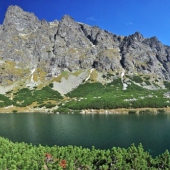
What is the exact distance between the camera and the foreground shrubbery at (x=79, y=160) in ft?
111

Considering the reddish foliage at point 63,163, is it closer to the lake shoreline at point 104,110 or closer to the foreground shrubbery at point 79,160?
the foreground shrubbery at point 79,160

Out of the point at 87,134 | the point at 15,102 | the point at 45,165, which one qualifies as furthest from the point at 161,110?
the point at 45,165

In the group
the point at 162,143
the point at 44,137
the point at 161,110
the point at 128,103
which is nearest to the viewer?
the point at 162,143

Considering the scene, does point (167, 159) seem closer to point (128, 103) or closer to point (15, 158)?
point (15, 158)

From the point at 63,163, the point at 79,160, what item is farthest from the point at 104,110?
the point at 63,163

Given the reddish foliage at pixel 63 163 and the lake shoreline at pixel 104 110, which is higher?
the lake shoreline at pixel 104 110

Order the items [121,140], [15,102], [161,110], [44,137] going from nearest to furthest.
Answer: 1. [121,140]
2. [44,137]
3. [161,110]
4. [15,102]

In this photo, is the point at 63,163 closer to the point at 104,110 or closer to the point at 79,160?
the point at 79,160

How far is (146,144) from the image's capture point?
60.8 m

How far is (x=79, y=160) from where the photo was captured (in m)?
36.6

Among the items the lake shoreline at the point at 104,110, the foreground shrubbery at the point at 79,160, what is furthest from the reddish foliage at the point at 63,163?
the lake shoreline at the point at 104,110

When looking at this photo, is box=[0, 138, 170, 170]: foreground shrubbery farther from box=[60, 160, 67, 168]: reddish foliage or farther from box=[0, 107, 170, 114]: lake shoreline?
box=[0, 107, 170, 114]: lake shoreline

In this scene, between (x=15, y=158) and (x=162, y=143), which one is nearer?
(x=15, y=158)

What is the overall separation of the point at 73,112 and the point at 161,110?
197ft
